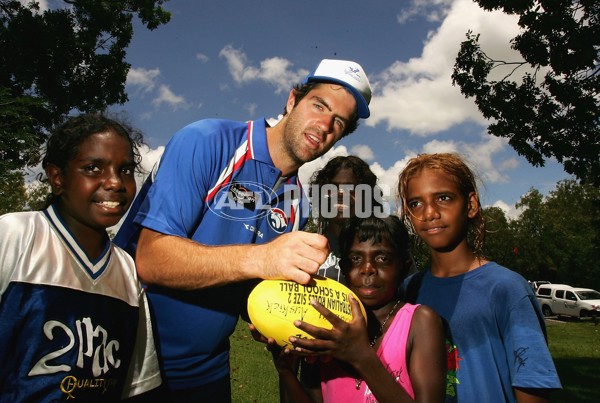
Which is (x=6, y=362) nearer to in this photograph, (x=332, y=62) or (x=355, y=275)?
(x=355, y=275)

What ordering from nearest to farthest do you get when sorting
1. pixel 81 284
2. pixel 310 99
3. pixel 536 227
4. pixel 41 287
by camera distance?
pixel 41 287 < pixel 81 284 < pixel 310 99 < pixel 536 227

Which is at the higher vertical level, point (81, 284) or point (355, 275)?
point (355, 275)

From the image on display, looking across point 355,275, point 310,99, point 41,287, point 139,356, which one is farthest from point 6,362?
point 310,99

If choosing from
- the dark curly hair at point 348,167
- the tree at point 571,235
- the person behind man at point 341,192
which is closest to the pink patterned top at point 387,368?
the person behind man at point 341,192

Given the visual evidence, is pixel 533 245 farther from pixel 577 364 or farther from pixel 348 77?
pixel 348 77

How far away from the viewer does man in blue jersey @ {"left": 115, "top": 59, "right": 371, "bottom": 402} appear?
201 cm

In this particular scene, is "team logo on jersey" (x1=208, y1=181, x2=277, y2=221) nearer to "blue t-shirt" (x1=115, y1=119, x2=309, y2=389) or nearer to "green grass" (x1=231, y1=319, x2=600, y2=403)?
"blue t-shirt" (x1=115, y1=119, x2=309, y2=389)

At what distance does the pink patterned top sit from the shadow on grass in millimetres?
7967

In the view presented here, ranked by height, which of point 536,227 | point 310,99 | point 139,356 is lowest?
point 139,356

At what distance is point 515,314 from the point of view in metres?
2.24

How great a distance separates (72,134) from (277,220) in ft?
4.47

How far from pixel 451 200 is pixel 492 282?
0.59m

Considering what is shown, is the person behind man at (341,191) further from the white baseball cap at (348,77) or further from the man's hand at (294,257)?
the man's hand at (294,257)

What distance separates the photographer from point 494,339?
2.32 m
